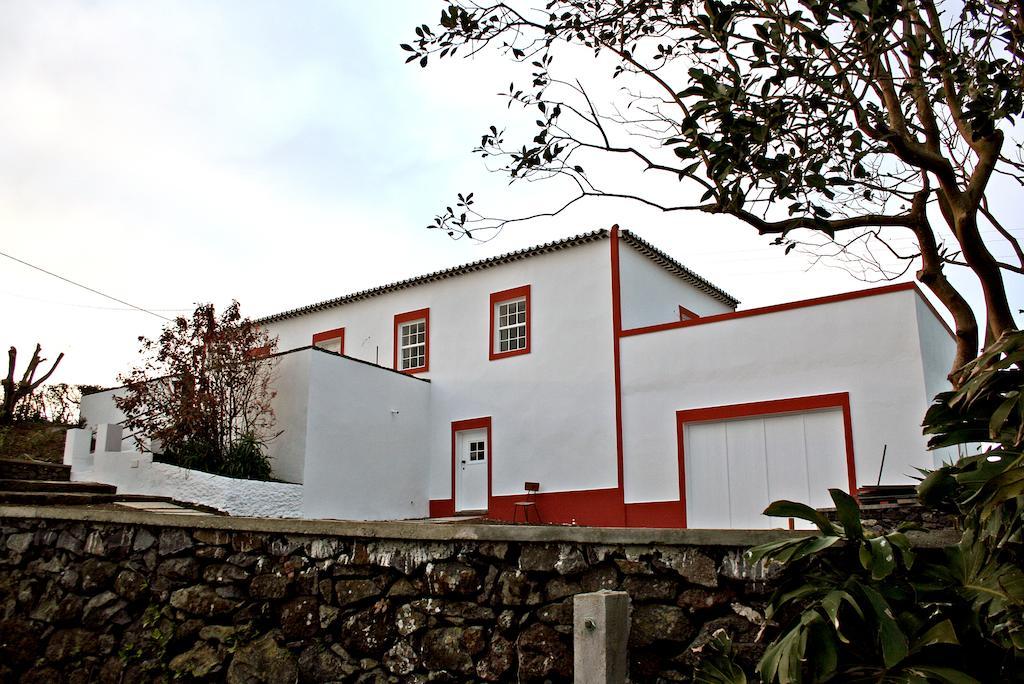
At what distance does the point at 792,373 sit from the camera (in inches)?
446

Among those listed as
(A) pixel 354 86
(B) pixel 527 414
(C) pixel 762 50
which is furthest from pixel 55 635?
(B) pixel 527 414

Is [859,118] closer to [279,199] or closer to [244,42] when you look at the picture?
[244,42]

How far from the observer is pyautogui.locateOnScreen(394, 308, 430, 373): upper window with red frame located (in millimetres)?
15711

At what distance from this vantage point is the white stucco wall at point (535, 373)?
13.2 m

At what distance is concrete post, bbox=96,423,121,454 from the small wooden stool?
20.1 ft

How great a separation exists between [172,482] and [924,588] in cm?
1014

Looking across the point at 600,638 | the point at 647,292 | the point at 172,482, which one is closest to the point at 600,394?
the point at 647,292

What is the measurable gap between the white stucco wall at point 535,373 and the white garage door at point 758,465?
1447 millimetres

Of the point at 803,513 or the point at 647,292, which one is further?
the point at 647,292

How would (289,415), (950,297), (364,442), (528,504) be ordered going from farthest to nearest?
(364,442), (528,504), (289,415), (950,297)

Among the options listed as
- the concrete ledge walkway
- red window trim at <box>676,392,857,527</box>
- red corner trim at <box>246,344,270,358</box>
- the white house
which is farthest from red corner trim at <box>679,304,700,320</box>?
the concrete ledge walkway

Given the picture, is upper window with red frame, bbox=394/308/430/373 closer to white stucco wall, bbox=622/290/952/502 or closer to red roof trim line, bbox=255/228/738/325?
red roof trim line, bbox=255/228/738/325

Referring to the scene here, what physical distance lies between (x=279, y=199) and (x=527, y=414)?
17.9ft

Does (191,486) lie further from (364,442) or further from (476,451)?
(476,451)
